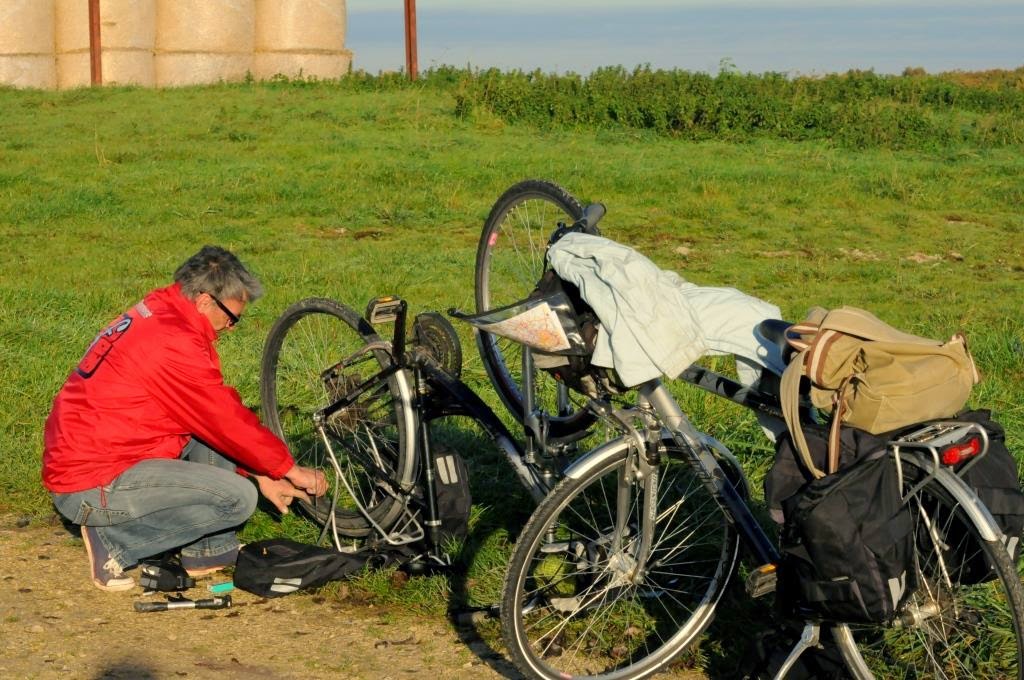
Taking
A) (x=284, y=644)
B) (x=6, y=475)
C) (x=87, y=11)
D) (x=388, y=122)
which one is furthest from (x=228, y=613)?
(x=87, y=11)

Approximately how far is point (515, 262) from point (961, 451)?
2804mm

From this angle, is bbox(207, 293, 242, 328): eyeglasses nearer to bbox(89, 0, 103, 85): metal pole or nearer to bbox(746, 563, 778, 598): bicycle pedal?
bbox(746, 563, 778, 598): bicycle pedal

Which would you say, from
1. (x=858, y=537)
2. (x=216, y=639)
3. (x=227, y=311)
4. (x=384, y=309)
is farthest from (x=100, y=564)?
(x=858, y=537)

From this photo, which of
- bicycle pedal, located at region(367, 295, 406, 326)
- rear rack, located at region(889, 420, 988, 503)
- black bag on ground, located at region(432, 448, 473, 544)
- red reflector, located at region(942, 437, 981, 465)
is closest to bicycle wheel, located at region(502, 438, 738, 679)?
black bag on ground, located at region(432, 448, 473, 544)

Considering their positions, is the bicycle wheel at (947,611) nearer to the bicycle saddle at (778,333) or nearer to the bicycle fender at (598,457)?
the bicycle saddle at (778,333)

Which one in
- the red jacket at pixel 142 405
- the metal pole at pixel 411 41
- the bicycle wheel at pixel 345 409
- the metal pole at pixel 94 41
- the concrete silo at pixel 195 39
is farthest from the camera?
the metal pole at pixel 411 41

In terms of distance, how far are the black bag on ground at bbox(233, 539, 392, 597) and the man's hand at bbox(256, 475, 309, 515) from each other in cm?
20

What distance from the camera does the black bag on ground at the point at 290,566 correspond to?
17.4 ft

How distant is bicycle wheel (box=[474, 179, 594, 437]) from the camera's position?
5.36 meters

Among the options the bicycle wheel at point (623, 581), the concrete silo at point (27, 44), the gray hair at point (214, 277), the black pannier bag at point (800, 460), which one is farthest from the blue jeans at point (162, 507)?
the concrete silo at point (27, 44)

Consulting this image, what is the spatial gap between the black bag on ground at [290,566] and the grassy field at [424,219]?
0.16 meters

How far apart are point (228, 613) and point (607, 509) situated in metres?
1.55

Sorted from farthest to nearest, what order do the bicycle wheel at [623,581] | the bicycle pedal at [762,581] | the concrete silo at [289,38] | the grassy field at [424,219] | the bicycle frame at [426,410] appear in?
the concrete silo at [289,38] → the grassy field at [424,219] → the bicycle frame at [426,410] → the bicycle wheel at [623,581] → the bicycle pedal at [762,581]

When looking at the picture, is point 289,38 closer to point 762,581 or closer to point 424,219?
point 424,219
